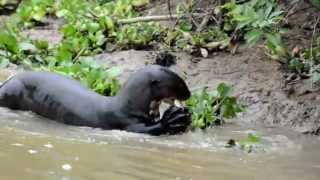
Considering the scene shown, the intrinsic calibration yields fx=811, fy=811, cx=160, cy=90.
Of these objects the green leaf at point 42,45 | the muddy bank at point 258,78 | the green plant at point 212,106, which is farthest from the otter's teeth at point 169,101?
the green leaf at point 42,45

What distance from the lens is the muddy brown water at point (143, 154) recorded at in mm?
3802

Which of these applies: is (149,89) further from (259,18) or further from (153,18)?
(153,18)

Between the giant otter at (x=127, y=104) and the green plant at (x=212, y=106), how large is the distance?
0.57 ft

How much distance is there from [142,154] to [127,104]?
3.04ft

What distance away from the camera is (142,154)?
4398mm

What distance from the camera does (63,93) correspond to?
18.1 feet

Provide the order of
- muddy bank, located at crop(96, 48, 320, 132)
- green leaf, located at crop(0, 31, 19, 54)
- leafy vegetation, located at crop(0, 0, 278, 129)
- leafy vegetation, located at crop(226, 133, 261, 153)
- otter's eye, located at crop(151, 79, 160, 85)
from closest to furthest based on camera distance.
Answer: leafy vegetation, located at crop(226, 133, 261, 153), otter's eye, located at crop(151, 79, 160, 85), muddy bank, located at crop(96, 48, 320, 132), leafy vegetation, located at crop(0, 0, 278, 129), green leaf, located at crop(0, 31, 19, 54)

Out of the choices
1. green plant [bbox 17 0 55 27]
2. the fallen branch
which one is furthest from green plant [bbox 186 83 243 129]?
green plant [bbox 17 0 55 27]

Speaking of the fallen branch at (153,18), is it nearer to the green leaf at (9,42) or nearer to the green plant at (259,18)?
the green leaf at (9,42)

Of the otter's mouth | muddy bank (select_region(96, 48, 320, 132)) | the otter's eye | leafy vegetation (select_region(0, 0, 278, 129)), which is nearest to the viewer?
the otter's eye

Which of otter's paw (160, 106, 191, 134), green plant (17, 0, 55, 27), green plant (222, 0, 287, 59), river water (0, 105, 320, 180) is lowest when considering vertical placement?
river water (0, 105, 320, 180)

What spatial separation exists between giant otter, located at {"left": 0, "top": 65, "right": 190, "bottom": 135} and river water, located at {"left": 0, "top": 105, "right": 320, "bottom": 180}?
0.09 m

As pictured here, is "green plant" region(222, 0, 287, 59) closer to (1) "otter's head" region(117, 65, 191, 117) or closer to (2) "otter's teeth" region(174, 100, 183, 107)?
(1) "otter's head" region(117, 65, 191, 117)

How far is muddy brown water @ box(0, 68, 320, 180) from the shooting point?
3802 mm
